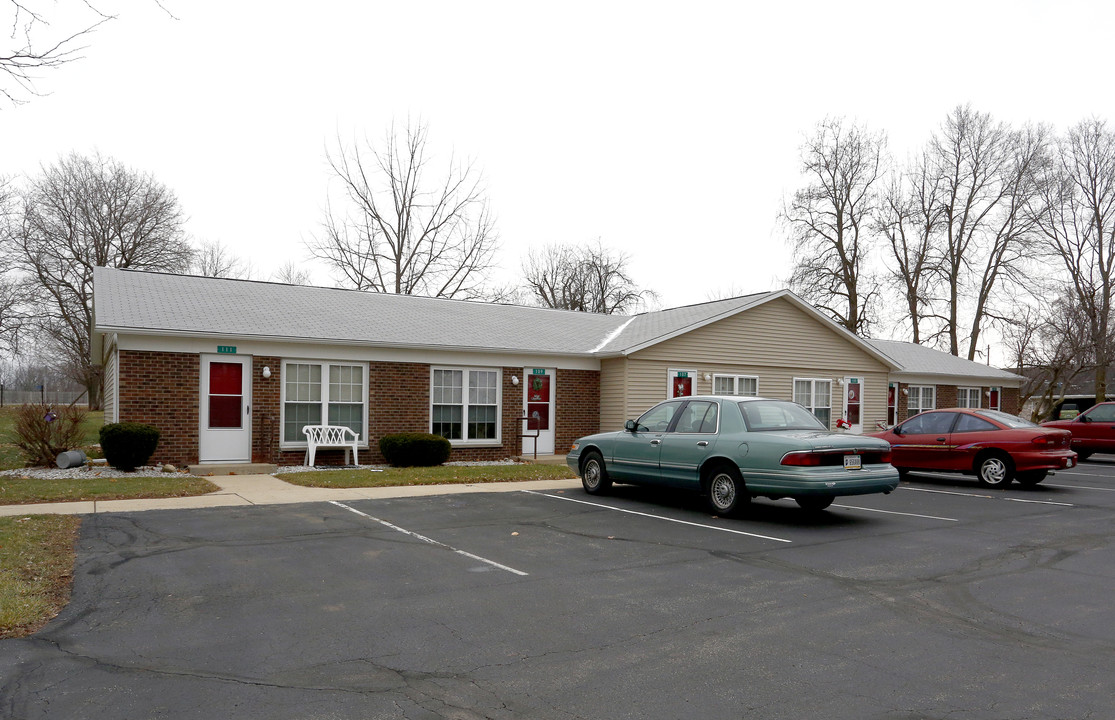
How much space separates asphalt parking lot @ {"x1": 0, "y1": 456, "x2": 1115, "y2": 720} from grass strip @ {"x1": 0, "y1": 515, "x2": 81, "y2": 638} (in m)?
0.17

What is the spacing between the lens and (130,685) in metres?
4.20

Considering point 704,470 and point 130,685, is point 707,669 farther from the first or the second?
point 704,470

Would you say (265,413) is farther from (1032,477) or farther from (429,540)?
(1032,477)

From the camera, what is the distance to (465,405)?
1867 cm

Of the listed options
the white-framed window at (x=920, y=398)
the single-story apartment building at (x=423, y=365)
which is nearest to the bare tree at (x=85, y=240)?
the single-story apartment building at (x=423, y=365)

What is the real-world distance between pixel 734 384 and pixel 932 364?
12.4 meters

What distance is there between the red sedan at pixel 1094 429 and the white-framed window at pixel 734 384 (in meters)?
7.99

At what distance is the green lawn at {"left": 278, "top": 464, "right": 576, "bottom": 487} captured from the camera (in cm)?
1353

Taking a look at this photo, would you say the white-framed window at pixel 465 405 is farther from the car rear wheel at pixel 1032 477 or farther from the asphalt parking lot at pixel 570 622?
the car rear wheel at pixel 1032 477

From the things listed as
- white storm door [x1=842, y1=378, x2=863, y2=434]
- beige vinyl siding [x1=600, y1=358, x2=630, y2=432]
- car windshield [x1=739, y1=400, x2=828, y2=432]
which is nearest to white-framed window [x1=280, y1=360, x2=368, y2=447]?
beige vinyl siding [x1=600, y1=358, x2=630, y2=432]

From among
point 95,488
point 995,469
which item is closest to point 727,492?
point 995,469

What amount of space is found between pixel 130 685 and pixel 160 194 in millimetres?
41315

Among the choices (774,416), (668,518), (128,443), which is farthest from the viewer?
(128,443)

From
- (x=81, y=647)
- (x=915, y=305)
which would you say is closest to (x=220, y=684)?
(x=81, y=647)
